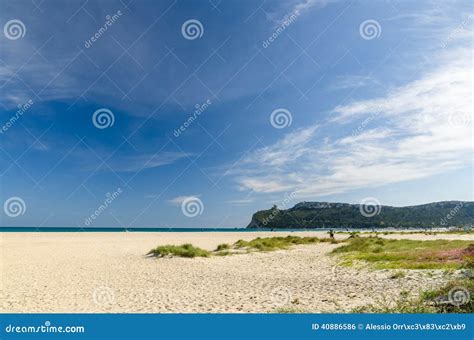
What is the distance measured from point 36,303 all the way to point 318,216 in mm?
103716

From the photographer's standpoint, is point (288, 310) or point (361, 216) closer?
point (288, 310)

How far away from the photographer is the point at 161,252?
26.2 m

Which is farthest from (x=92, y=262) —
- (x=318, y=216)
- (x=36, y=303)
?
(x=318, y=216)

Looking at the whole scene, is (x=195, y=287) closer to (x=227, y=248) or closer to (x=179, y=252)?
(x=179, y=252)

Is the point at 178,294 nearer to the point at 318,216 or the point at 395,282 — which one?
the point at 395,282
